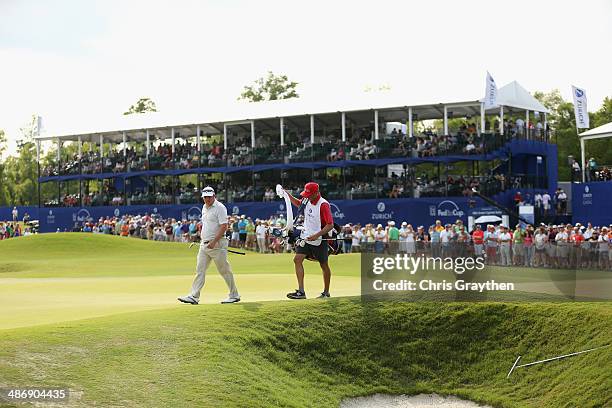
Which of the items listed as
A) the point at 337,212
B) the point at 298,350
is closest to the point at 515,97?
the point at 337,212

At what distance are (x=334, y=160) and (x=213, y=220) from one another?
3466cm

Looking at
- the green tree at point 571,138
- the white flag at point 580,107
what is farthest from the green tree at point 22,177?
the white flag at point 580,107

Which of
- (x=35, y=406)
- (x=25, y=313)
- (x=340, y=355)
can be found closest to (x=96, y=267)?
(x=25, y=313)

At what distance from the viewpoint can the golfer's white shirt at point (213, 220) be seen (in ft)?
48.5

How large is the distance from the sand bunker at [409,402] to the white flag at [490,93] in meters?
32.7

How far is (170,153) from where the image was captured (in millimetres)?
57406

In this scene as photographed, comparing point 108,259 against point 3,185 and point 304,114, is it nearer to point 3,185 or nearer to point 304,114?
point 304,114

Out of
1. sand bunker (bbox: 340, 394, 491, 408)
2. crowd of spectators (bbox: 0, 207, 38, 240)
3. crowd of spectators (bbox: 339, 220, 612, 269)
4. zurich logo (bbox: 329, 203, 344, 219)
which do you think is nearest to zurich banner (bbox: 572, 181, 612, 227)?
zurich logo (bbox: 329, 203, 344, 219)

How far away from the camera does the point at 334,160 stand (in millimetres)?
49250

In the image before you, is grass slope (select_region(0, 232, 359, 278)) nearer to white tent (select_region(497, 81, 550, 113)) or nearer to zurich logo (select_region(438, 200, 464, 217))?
zurich logo (select_region(438, 200, 464, 217))

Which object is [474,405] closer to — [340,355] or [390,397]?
[390,397]

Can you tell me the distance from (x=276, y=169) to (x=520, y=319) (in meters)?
40.1

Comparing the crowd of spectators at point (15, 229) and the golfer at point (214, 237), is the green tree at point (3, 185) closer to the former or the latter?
the crowd of spectators at point (15, 229)

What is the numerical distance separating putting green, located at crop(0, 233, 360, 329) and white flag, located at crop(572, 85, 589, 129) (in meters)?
20.3
